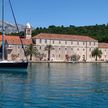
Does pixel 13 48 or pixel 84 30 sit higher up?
pixel 84 30

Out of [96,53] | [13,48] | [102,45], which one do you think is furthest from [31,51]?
[102,45]

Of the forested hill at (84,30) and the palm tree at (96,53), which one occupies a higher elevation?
the forested hill at (84,30)

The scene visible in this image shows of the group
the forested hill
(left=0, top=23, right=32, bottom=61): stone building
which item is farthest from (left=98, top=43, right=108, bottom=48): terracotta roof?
(left=0, top=23, right=32, bottom=61): stone building

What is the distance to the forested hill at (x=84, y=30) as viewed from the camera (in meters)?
160

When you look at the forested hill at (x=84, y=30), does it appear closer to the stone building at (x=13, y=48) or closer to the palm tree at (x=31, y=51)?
the stone building at (x=13, y=48)

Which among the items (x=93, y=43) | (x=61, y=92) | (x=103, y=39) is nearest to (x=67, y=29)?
(x=103, y=39)

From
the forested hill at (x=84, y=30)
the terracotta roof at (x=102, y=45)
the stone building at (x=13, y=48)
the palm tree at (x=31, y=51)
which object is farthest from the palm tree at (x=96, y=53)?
the stone building at (x=13, y=48)

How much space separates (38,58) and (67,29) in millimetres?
49313

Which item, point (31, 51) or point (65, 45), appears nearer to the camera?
point (31, 51)

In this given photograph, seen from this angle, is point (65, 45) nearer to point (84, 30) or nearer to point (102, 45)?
point (102, 45)

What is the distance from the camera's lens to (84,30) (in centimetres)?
17325

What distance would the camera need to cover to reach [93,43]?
139250mm

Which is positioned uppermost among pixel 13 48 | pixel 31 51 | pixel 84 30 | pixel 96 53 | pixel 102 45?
pixel 84 30

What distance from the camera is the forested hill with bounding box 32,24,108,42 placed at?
15988 cm
